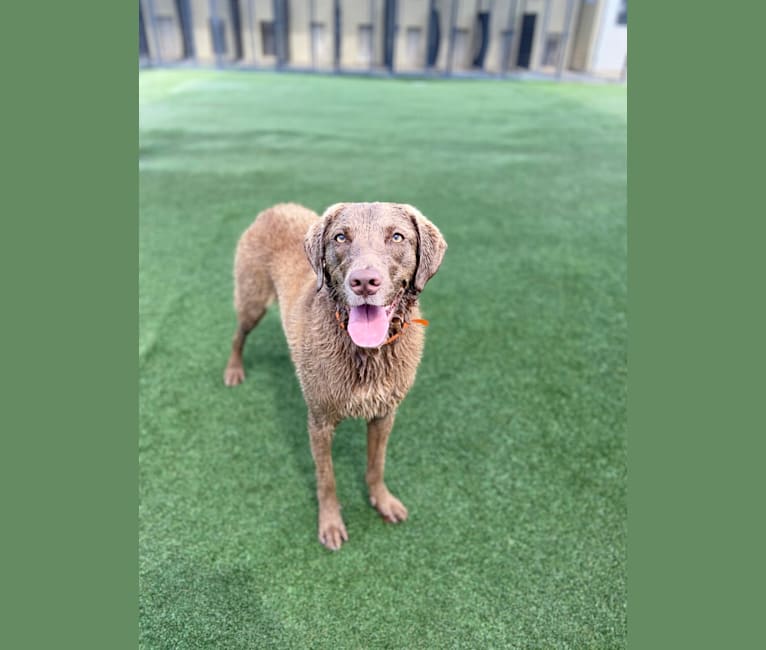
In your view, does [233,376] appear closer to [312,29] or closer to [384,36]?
[312,29]

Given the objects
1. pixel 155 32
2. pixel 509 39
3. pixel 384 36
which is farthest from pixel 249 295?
pixel 509 39

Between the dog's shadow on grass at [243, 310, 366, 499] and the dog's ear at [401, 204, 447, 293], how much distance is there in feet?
5.25

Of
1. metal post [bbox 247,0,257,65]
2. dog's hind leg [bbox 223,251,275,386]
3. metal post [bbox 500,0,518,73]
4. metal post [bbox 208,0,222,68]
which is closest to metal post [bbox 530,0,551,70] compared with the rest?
metal post [bbox 500,0,518,73]

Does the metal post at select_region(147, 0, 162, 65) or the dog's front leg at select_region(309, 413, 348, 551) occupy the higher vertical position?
the metal post at select_region(147, 0, 162, 65)

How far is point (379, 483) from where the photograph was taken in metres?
3.02

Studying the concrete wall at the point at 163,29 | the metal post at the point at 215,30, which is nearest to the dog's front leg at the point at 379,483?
the concrete wall at the point at 163,29

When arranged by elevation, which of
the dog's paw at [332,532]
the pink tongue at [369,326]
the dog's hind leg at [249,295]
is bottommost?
the dog's paw at [332,532]

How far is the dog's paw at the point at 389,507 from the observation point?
2994 mm

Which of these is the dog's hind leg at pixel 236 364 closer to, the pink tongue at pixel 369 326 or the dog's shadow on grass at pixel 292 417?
the dog's shadow on grass at pixel 292 417

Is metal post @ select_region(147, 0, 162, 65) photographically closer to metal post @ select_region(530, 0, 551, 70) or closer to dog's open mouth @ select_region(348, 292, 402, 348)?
metal post @ select_region(530, 0, 551, 70)

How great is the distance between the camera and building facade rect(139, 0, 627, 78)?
45.8ft

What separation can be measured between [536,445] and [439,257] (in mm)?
1779

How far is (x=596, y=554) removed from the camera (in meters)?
2.79

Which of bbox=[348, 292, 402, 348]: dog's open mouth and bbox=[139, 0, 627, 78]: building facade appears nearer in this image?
bbox=[348, 292, 402, 348]: dog's open mouth
